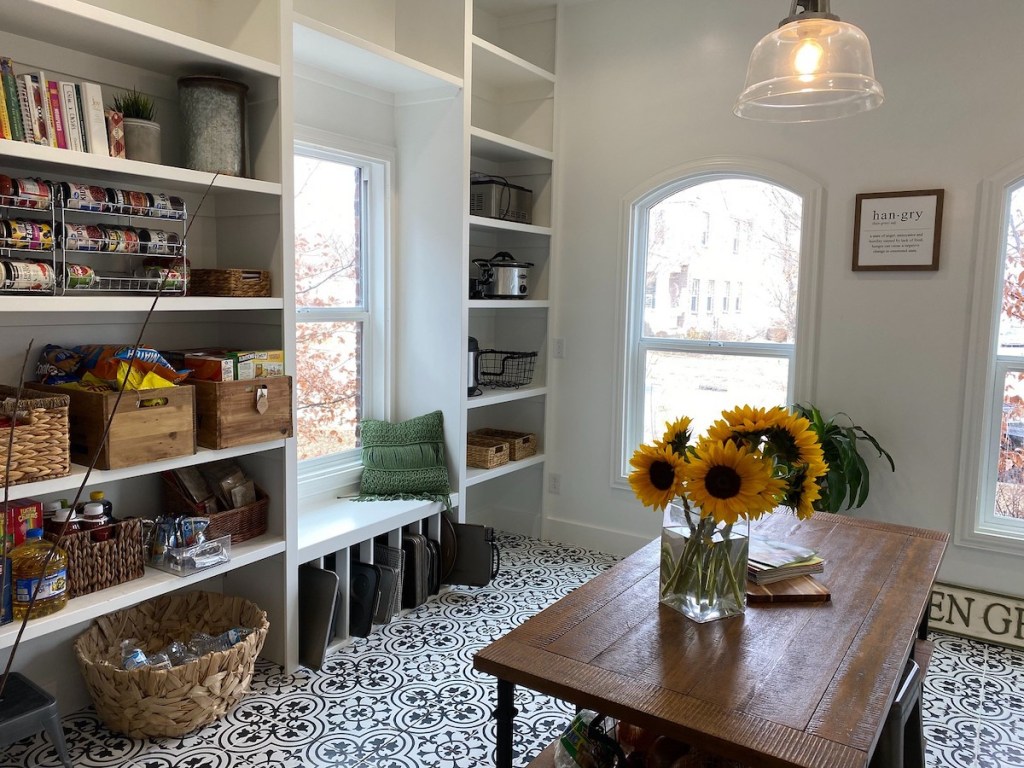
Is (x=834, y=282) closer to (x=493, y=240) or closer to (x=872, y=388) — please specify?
(x=872, y=388)

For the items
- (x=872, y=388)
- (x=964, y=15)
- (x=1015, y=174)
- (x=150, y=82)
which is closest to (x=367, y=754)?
(x=150, y=82)

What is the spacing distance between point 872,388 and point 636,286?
4.02 feet

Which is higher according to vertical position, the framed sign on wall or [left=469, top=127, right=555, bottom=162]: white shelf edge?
[left=469, top=127, right=555, bottom=162]: white shelf edge

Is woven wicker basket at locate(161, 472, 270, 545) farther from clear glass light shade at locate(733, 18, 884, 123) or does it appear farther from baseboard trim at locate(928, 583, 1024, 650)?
baseboard trim at locate(928, 583, 1024, 650)

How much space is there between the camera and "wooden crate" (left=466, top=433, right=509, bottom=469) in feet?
12.5

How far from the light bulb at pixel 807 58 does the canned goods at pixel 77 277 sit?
1.94 m

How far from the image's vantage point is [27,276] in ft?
6.63

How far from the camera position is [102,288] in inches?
94.1

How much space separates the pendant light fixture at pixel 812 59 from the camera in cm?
179

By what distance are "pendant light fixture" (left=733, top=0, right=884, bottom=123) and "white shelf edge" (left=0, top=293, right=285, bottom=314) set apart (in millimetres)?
1610

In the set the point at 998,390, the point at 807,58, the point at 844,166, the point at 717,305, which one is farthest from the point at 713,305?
the point at 807,58

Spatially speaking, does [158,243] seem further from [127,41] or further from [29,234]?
[127,41]

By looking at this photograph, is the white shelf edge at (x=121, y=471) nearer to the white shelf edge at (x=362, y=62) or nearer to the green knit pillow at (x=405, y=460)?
Result: the green knit pillow at (x=405, y=460)

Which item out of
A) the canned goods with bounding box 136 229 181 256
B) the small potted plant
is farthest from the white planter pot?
the canned goods with bounding box 136 229 181 256
